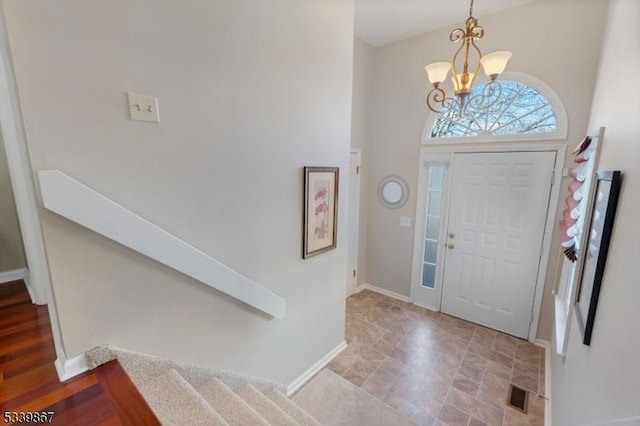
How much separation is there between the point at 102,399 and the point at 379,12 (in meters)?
3.69

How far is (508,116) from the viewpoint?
116 inches

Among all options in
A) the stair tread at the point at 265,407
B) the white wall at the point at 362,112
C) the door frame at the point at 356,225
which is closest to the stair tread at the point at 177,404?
the stair tread at the point at 265,407

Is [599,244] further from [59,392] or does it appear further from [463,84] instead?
[59,392]

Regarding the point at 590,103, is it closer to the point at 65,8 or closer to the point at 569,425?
the point at 569,425

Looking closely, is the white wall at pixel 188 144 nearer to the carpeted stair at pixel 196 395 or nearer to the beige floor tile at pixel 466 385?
the carpeted stair at pixel 196 395

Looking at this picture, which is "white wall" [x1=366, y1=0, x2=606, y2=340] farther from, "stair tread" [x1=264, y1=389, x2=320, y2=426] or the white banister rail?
the white banister rail

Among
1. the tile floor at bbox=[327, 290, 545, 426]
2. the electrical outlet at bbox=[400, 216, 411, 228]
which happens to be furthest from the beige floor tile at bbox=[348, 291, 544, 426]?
the electrical outlet at bbox=[400, 216, 411, 228]

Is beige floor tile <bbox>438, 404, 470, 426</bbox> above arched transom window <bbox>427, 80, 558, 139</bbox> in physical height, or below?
below

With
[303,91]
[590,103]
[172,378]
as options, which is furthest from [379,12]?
[172,378]

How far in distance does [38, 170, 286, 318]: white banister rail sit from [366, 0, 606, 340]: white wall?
103 inches

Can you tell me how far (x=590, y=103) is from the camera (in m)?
2.46

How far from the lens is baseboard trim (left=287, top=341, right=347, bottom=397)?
2318 mm

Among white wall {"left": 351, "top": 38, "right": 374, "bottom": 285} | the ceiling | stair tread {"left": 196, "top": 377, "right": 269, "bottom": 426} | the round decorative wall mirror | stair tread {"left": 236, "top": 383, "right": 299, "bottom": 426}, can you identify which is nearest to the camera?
stair tread {"left": 196, "top": 377, "right": 269, "bottom": 426}

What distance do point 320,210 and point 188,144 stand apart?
1.15m
